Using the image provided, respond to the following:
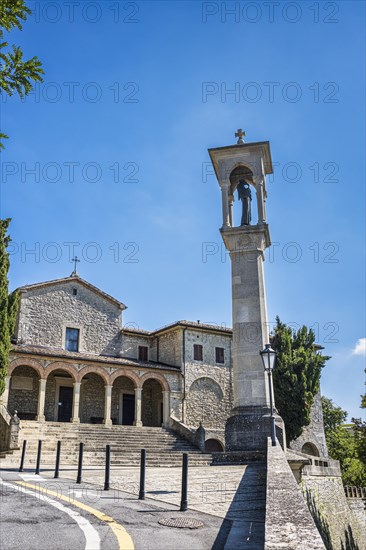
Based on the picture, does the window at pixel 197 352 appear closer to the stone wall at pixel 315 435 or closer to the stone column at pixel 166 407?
the stone column at pixel 166 407

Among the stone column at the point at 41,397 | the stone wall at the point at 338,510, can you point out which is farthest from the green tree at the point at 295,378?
the stone column at the point at 41,397

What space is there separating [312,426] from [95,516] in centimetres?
3138

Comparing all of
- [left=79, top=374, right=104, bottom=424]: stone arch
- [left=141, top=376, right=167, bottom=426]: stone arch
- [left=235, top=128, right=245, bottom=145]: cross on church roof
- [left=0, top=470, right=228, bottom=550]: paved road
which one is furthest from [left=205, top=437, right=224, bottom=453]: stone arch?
[left=0, top=470, right=228, bottom=550]: paved road

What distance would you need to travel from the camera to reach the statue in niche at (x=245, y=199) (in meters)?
18.7

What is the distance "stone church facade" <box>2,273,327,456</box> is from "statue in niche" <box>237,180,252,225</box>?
13.8 metres

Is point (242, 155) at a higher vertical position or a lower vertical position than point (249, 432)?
higher

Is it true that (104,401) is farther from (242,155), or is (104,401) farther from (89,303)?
(242,155)

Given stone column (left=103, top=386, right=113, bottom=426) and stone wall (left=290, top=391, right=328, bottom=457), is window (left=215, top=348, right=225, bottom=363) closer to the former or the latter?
stone wall (left=290, top=391, right=328, bottom=457)

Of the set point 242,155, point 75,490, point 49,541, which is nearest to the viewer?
point 49,541

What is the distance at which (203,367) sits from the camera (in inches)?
1282

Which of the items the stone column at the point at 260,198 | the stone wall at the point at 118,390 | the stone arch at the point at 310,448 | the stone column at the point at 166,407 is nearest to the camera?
the stone column at the point at 260,198

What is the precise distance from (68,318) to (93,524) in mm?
26464

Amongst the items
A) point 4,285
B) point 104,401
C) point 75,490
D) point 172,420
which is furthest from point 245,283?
point 104,401

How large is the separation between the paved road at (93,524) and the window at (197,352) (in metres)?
23.2
